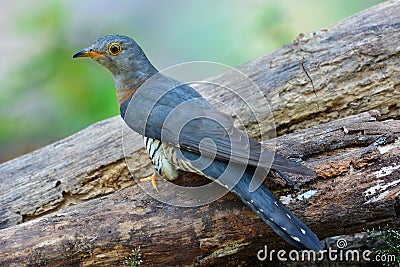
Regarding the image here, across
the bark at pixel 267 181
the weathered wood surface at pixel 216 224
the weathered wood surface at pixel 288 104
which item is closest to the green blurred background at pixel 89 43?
the weathered wood surface at pixel 288 104

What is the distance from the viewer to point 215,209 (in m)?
2.92

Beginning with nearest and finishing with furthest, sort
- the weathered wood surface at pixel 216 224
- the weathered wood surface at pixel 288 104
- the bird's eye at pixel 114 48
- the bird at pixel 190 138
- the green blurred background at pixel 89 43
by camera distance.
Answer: the bird at pixel 190 138 → the weathered wood surface at pixel 216 224 → the bird's eye at pixel 114 48 → the weathered wood surface at pixel 288 104 → the green blurred background at pixel 89 43

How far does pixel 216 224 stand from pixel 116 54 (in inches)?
52.5

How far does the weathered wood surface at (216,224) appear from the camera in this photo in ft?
9.24

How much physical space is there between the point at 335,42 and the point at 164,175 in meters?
1.96

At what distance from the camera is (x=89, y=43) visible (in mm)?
6516

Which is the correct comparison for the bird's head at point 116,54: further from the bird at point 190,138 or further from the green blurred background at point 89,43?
the green blurred background at point 89,43

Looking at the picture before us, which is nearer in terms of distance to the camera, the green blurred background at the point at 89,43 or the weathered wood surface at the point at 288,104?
the weathered wood surface at the point at 288,104

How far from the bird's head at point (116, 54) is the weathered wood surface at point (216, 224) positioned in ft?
3.26

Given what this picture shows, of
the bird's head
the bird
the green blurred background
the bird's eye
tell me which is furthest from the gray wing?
the green blurred background

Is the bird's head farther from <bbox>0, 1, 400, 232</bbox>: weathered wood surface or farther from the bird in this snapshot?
<bbox>0, 1, 400, 232</bbox>: weathered wood surface

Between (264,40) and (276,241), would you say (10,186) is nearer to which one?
(276,241)

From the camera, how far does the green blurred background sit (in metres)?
6.12

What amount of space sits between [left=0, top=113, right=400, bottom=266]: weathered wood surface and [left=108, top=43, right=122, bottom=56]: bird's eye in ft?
3.51
